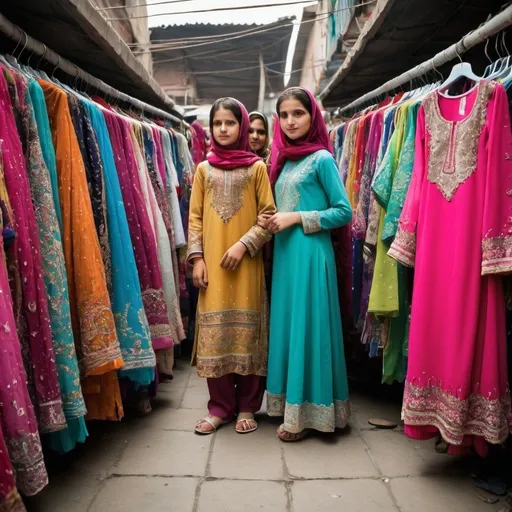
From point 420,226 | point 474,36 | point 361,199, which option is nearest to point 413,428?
point 420,226

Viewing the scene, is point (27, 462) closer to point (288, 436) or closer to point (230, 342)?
point (230, 342)

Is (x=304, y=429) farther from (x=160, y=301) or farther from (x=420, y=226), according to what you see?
(x=420, y=226)

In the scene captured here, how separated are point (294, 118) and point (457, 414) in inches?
59.5

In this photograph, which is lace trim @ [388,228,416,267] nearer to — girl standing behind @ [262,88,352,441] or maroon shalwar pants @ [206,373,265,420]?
girl standing behind @ [262,88,352,441]

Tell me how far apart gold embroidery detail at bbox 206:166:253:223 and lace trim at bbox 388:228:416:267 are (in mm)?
820

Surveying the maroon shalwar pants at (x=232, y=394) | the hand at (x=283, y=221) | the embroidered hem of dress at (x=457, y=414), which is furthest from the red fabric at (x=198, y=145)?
the embroidered hem of dress at (x=457, y=414)

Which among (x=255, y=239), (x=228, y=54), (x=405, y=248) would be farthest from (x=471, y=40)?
(x=228, y=54)

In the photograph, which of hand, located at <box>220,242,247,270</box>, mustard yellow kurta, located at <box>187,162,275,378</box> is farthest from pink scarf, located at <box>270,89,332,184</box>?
hand, located at <box>220,242,247,270</box>

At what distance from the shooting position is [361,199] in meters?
2.53

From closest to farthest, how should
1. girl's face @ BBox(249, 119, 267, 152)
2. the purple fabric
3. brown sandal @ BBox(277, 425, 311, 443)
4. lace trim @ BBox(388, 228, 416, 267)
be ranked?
1. lace trim @ BBox(388, 228, 416, 267)
2. the purple fabric
3. brown sandal @ BBox(277, 425, 311, 443)
4. girl's face @ BBox(249, 119, 267, 152)

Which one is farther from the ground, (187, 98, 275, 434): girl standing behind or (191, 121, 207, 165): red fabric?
(191, 121, 207, 165): red fabric

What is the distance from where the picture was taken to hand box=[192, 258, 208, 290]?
7.61ft

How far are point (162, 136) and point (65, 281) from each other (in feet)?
5.76

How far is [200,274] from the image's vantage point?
7.62 feet
